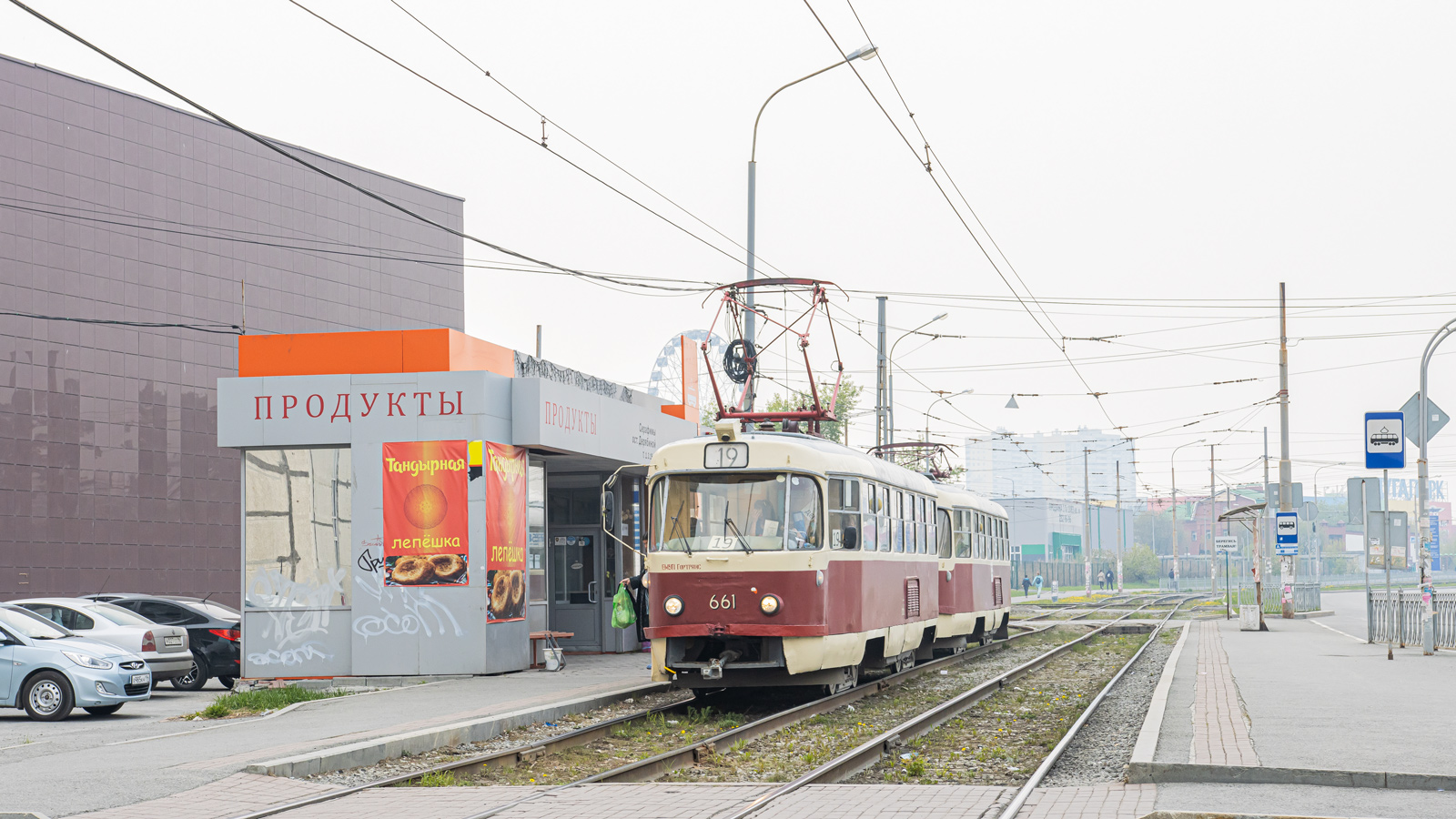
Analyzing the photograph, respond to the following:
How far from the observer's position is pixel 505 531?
20.8 meters

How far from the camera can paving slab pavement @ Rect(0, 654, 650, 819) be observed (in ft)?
33.7

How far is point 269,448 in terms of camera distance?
20750 millimetres

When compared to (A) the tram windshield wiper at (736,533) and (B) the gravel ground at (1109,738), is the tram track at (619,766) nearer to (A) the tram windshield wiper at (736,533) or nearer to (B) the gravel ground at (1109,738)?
(A) the tram windshield wiper at (736,533)

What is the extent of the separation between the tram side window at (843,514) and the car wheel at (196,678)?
10.7 meters

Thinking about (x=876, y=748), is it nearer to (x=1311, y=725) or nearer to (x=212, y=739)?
(x=1311, y=725)

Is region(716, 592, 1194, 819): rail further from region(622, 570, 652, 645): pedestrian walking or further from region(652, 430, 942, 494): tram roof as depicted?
region(622, 570, 652, 645): pedestrian walking

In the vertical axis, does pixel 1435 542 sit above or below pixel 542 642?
below

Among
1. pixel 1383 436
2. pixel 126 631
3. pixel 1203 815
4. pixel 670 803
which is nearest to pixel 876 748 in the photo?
pixel 670 803

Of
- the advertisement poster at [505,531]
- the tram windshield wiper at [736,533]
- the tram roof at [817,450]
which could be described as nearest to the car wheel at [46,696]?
the advertisement poster at [505,531]

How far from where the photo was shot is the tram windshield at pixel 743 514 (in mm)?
15617

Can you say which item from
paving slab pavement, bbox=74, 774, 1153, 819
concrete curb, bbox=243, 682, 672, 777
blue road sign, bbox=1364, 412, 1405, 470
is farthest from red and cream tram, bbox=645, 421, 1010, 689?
blue road sign, bbox=1364, 412, 1405, 470

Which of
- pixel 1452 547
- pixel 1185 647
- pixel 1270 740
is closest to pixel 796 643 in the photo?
pixel 1270 740

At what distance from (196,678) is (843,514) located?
36.0 ft

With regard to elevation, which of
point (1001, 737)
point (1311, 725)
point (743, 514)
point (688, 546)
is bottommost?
point (1001, 737)
